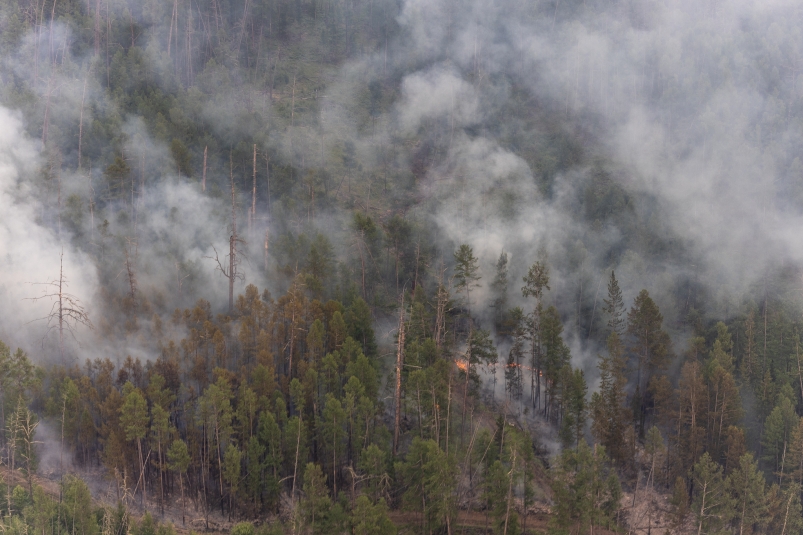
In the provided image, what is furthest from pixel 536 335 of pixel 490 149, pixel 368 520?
pixel 490 149

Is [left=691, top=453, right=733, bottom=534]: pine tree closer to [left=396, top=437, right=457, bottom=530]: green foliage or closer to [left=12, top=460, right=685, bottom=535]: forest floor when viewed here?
[left=12, top=460, right=685, bottom=535]: forest floor

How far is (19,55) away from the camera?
277ft

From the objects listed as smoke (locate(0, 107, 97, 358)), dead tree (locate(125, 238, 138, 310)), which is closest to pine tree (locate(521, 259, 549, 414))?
dead tree (locate(125, 238, 138, 310))

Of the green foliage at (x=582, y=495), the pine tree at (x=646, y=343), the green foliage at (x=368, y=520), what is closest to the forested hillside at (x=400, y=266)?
the green foliage at (x=368, y=520)

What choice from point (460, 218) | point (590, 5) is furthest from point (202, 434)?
point (590, 5)

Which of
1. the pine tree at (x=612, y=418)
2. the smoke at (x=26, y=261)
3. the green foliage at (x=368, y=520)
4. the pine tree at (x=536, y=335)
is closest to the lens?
the green foliage at (x=368, y=520)

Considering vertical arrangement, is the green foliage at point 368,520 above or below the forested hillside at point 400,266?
below

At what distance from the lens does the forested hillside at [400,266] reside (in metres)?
50.4

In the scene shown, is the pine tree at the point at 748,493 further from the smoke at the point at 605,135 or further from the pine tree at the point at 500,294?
the pine tree at the point at 500,294

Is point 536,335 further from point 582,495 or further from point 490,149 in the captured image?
point 490,149

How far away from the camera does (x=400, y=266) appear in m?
74.8

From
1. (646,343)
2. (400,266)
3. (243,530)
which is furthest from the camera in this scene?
(400,266)

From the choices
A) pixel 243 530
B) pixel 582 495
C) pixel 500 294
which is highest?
pixel 500 294

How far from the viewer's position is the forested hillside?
50375 millimetres
